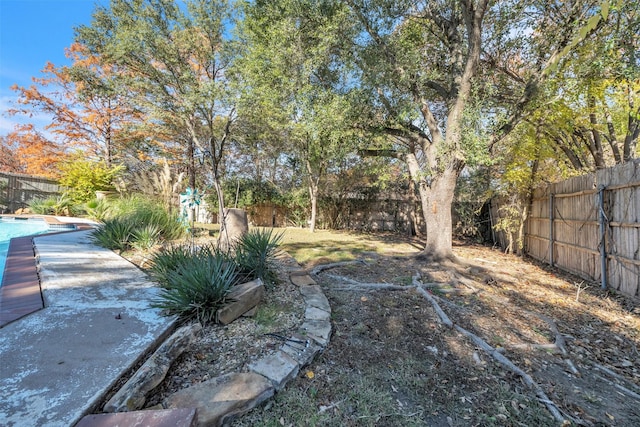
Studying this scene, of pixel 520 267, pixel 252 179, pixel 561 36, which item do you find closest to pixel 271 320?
pixel 520 267

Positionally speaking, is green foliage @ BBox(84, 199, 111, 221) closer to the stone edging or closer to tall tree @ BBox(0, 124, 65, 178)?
tall tree @ BBox(0, 124, 65, 178)

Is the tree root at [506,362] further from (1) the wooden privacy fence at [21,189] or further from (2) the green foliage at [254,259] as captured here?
(1) the wooden privacy fence at [21,189]

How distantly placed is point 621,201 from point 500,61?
386 centimetres

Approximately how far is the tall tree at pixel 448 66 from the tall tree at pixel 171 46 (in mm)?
2817

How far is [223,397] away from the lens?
1.58 m

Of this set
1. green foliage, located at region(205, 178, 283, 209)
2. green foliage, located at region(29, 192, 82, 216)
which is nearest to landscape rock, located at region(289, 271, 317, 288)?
green foliage, located at region(29, 192, 82, 216)

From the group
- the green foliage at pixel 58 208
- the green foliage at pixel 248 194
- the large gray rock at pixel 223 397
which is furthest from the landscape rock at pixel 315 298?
the green foliage at pixel 248 194

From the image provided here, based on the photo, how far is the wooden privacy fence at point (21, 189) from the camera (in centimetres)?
987

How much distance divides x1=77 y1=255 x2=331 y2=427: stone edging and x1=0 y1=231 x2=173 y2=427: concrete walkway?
23 centimetres

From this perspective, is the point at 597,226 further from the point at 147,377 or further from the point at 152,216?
the point at 152,216

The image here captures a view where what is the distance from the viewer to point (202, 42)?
6.03m

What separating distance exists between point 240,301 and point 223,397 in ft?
3.41

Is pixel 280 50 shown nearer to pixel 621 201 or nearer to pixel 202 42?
pixel 202 42

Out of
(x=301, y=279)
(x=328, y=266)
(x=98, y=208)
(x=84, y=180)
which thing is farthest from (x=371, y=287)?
(x=84, y=180)
